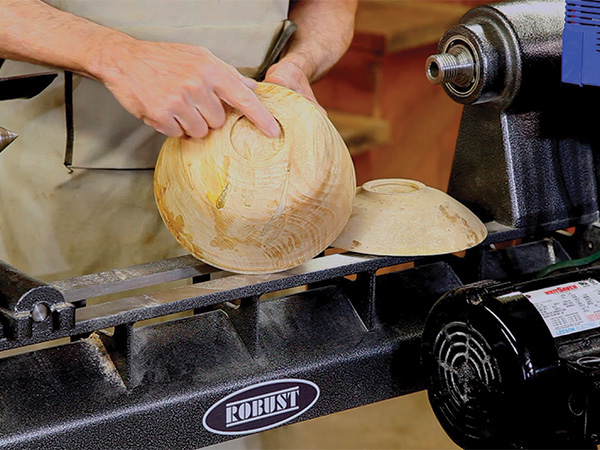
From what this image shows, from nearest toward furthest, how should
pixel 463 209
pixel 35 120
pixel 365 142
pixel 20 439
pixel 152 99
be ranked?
pixel 20 439
pixel 152 99
pixel 463 209
pixel 35 120
pixel 365 142

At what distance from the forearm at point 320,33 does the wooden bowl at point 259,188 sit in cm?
45

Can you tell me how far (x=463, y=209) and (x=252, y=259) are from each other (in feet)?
1.26

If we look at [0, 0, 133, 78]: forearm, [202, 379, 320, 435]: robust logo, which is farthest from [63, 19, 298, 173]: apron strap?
[202, 379, 320, 435]: robust logo

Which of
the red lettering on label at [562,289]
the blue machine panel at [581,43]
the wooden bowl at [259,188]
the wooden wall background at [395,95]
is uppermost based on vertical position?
the blue machine panel at [581,43]

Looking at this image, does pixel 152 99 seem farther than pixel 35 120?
No

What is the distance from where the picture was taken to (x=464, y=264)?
1.43 m

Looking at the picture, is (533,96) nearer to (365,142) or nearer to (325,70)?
(325,70)

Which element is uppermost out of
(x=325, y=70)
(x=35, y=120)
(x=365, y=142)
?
(x=325, y=70)

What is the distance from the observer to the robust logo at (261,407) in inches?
46.0

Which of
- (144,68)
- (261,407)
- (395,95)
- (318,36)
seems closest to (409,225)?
(261,407)

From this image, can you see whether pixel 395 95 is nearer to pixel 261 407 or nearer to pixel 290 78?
pixel 290 78

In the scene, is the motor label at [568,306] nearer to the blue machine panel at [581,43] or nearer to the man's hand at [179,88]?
the blue machine panel at [581,43]

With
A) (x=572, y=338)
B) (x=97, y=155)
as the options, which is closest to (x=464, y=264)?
(x=572, y=338)

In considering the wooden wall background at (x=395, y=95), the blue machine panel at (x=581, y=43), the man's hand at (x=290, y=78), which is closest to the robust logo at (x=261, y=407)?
the man's hand at (x=290, y=78)
